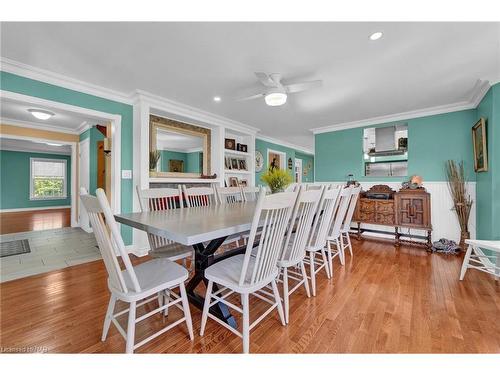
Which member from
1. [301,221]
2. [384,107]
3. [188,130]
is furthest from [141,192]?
[384,107]

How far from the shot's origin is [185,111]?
3529 mm

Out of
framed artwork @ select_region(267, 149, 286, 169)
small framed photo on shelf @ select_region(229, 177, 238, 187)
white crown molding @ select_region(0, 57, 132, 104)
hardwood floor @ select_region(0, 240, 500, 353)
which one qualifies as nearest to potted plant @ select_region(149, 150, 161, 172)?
white crown molding @ select_region(0, 57, 132, 104)

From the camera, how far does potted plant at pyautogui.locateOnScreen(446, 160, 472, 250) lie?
3.14m

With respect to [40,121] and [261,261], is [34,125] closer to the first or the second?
[40,121]

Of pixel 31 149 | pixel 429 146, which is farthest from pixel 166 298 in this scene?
pixel 31 149

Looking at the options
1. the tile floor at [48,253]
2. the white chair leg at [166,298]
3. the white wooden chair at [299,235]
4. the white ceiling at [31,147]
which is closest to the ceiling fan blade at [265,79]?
the white wooden chair at [299,235]

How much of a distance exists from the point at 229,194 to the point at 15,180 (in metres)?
8.00

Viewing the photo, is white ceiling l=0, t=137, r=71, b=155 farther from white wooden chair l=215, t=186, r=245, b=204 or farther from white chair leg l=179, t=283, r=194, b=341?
white chair leg l=179, t=283, r=194, b=341

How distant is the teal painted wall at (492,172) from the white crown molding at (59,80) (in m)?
4.63

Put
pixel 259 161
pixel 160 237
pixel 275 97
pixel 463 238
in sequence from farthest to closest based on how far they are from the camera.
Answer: pixel 259 161
pixel 463 238
pixel 275 97
pixel 160 237

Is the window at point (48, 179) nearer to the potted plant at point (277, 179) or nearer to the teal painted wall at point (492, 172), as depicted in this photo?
the potted plant at point (277, 179)

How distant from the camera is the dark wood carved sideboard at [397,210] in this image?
10.7 feet
